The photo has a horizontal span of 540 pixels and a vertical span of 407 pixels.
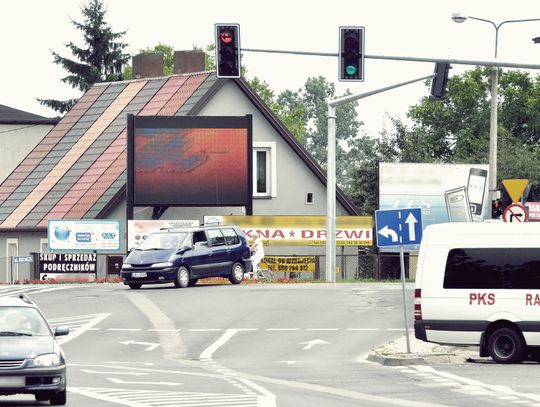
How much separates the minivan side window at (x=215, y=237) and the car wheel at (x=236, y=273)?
100 centimetres

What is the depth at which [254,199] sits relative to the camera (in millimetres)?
68438

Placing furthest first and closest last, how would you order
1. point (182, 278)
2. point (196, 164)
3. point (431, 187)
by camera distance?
point (431, 187) < point (196, 164) < point (182, 278)

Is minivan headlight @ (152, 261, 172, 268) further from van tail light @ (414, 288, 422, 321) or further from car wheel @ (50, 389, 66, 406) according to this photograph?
car wheel @ (50, 389, 66, 406)

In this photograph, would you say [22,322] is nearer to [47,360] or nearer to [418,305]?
[47,360]

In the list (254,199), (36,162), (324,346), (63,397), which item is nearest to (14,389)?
(63,397)

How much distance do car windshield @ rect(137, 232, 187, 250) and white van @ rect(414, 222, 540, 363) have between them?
1859 cm

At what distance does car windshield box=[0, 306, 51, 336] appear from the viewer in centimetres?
1983

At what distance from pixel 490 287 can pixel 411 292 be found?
1637 centimetres

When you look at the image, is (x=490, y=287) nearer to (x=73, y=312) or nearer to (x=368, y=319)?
(x=368, y=319)

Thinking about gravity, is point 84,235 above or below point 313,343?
above

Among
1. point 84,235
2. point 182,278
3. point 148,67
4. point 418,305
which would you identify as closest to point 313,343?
point 418,305

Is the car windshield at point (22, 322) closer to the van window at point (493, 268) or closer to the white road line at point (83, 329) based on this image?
the van window at point (493, 268)

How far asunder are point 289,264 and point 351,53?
28.8m

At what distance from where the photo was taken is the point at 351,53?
3092 centimetres
